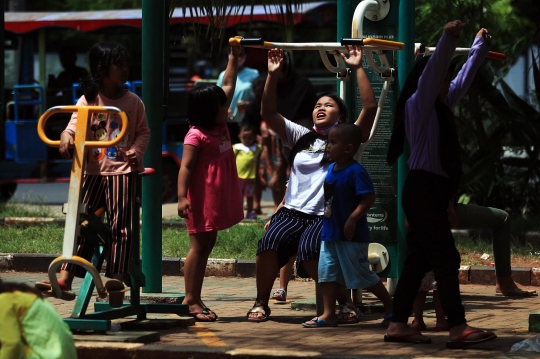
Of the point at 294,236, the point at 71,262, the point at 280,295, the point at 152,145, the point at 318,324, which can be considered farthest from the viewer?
the point at 280,295

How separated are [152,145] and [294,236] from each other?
→ 1.17 meters

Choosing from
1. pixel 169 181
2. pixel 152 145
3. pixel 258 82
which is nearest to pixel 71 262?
pixel 152 145

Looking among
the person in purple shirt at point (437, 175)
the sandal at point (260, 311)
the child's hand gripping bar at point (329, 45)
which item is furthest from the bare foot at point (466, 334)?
the child's hand gripping bar at point (329, 45)

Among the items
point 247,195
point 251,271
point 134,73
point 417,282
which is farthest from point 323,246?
point 134,73

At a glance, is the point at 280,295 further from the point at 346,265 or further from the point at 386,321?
the point at 346,265

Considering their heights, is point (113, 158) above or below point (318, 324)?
above

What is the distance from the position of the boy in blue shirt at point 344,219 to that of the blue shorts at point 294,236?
0.14 m

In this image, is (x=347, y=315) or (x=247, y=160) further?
(x=247, y=160)

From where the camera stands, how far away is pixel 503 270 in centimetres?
813

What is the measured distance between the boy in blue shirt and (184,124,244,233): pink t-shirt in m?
0.71

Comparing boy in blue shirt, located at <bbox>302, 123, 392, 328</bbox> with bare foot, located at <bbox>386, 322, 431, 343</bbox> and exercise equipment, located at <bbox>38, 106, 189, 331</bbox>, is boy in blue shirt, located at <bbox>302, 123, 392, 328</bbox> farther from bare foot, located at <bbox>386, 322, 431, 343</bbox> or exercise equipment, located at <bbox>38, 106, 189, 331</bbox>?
exercise equipment, located at <bbox>38, 106, 189, 331</bbox>

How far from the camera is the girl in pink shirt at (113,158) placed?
6.24 metres

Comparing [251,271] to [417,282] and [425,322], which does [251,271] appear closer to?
[425,322]

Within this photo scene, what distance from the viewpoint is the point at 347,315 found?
6.96m
